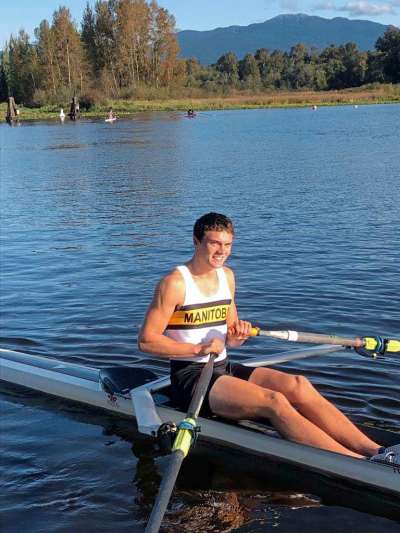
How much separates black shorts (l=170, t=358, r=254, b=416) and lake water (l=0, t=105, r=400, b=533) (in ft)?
2.07

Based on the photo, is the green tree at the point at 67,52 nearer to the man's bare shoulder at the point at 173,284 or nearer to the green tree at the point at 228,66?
the green tree at the point at 228,66

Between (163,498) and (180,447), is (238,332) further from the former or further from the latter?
(163,498)

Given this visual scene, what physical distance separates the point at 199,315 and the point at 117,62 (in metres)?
105

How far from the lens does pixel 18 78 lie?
337ft

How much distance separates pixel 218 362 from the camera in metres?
5.45

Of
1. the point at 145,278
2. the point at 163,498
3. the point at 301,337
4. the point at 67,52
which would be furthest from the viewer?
the point at 67,52

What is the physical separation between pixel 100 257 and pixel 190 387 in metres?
8.75

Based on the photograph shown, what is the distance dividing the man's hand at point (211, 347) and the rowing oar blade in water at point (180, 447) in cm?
5

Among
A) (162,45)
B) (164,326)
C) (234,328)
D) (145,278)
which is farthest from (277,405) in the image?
(162,45)

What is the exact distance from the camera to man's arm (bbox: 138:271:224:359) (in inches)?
203

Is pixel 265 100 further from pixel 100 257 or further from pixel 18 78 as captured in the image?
pixel 100 257

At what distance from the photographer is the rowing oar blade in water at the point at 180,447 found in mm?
3911

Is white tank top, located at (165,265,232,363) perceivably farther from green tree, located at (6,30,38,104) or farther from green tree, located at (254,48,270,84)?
green tree, located at (254,48,270,84)

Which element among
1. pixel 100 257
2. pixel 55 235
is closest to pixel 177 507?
pixel 100 257
